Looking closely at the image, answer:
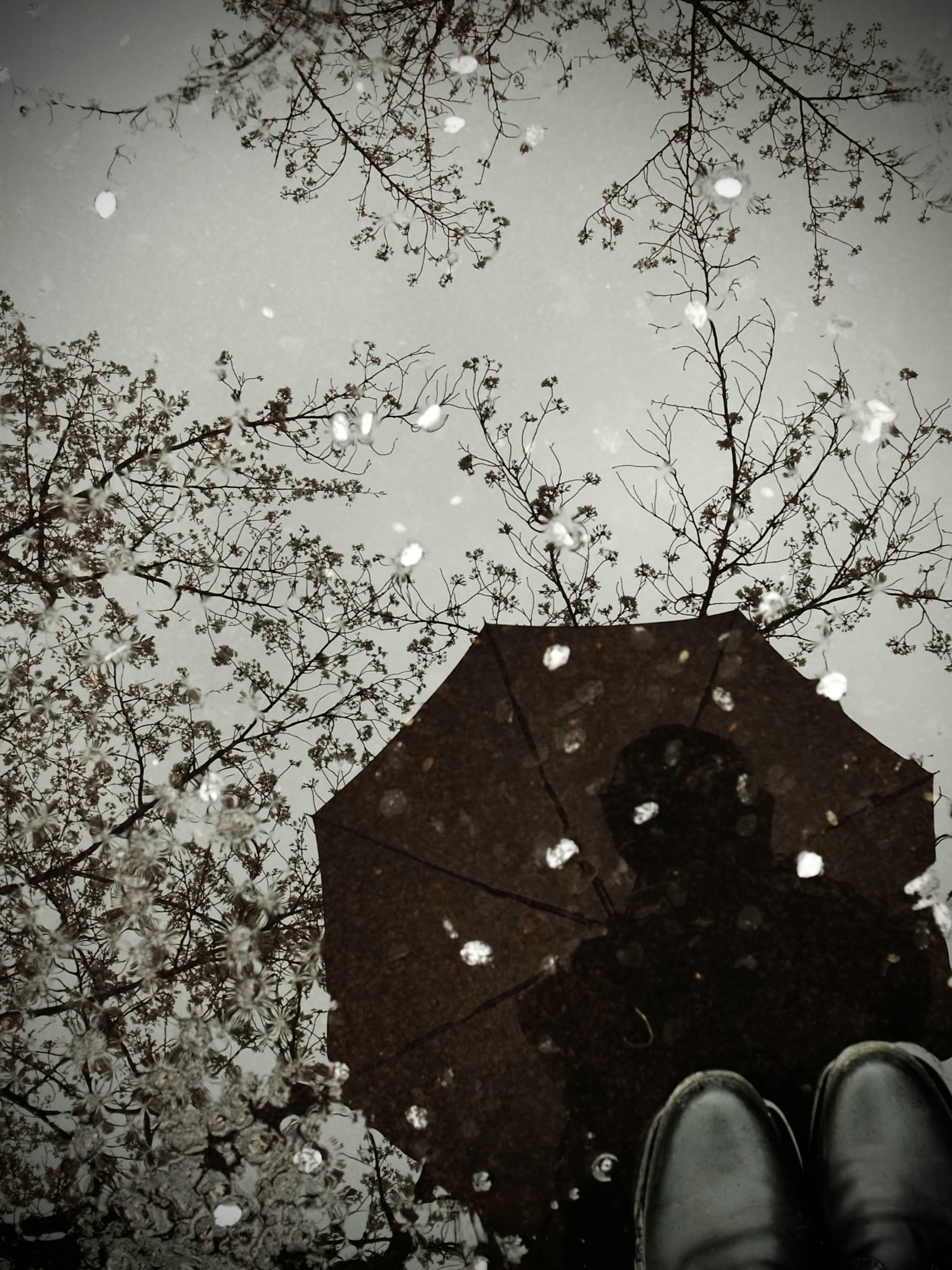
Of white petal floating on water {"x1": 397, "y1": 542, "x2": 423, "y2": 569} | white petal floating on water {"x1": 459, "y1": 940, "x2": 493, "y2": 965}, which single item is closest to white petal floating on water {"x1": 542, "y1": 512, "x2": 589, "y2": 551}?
white petal floating on water {"x1": 397, "y1": 542, "x2": 423, "y2": 569}

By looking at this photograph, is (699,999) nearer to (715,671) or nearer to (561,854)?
(561,854)

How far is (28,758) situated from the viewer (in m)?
3.87

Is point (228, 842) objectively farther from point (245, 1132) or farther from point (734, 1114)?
point (734, 1114)

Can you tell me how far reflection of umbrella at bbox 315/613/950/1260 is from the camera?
2.29 m

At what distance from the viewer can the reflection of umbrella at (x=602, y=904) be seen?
2.29 metres

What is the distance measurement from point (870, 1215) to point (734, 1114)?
0.63 meters

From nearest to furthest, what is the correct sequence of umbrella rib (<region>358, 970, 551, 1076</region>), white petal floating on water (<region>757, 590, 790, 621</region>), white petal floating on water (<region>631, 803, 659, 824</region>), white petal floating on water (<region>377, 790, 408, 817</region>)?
1. umbrella rib (<region>358, 970, 551, 1076</region>)
2. white petal floating on water (<region>631, 803, 659, 824</region>)
3. white petal floating on water (<region>377, 790, 408, 817</region>)
4. white petal floating on water (<region>757, 590, 790, 621</region>)

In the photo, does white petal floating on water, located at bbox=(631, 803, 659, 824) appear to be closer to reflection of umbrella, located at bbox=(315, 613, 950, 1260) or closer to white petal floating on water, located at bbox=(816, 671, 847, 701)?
reflection of umbrella, located at bbox=(315, 613, 950, 1260)

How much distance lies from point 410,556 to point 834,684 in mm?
2583

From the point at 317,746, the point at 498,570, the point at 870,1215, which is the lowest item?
the point at 870,1215

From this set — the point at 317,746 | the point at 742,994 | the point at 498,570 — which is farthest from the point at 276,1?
the point at 742,994

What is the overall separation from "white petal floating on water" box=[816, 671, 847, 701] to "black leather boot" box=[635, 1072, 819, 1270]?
5.78ft

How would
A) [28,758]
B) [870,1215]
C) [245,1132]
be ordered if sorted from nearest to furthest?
[870,1215] → [245,1132] → [28,758]

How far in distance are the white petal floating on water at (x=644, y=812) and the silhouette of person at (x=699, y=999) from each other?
66mm
